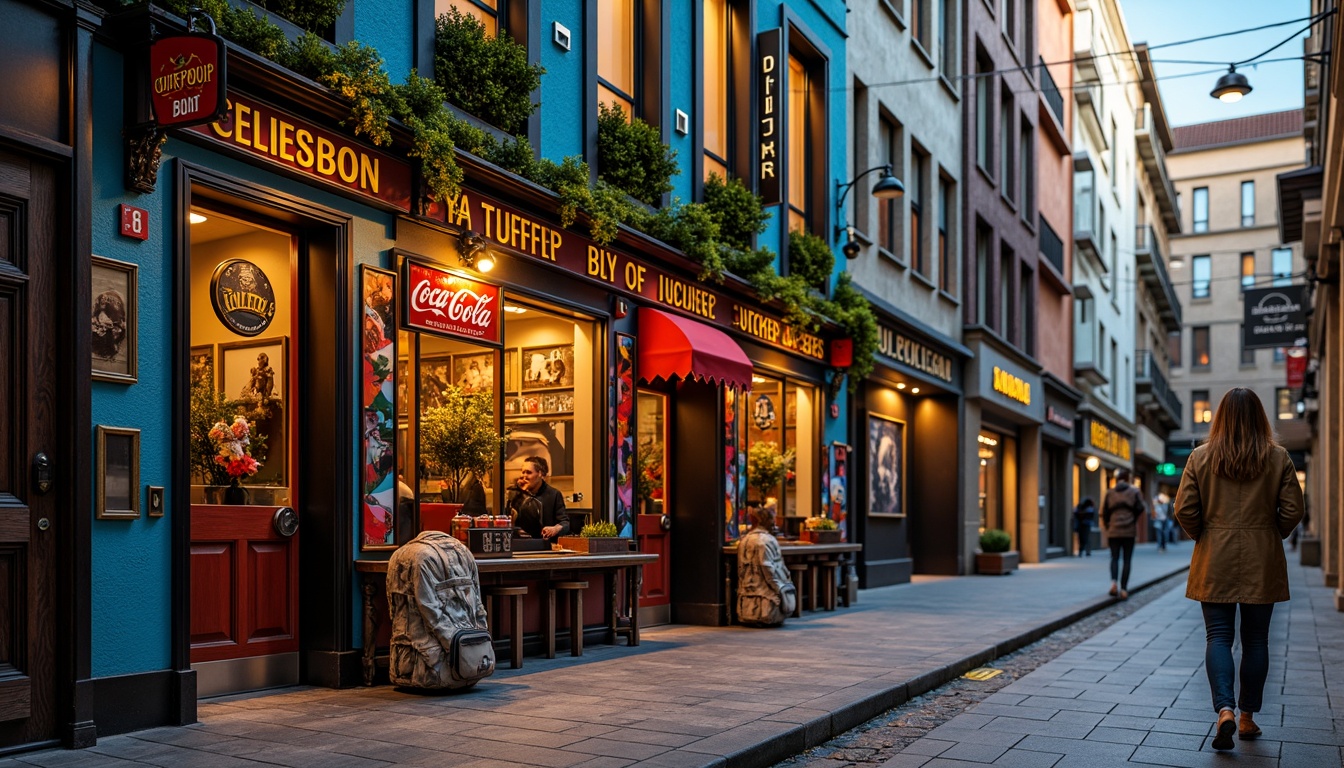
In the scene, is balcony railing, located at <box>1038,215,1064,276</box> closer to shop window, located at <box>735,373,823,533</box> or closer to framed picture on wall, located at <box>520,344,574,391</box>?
shop window, located at <box>735,373,823,533</box>

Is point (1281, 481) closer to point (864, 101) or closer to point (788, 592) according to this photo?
point (788, 592)

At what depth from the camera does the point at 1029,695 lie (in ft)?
28.0

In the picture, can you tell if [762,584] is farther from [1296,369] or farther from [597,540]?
[1296,369]

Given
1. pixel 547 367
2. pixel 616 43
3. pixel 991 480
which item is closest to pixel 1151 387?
pixel 991 480

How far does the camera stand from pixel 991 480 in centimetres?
2600

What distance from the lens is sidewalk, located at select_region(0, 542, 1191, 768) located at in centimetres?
604

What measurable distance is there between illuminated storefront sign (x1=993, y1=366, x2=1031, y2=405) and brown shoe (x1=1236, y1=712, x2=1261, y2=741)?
16.8m

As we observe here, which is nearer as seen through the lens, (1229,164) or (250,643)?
(250,643)

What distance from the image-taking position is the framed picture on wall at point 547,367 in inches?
444

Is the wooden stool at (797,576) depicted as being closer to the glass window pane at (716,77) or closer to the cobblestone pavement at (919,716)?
the cobblestone pavement at (919,716)

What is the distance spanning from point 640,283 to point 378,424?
4.01 meters

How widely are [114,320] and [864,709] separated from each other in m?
4.94

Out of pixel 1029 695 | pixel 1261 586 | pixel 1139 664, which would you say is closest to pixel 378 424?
pixel 1029 695

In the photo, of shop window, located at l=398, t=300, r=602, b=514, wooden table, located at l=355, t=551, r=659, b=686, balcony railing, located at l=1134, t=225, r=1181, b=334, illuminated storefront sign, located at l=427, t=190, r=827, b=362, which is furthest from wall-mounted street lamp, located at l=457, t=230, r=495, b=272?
balcony railing, located at l=1134, t=225, r=1181, b=334
